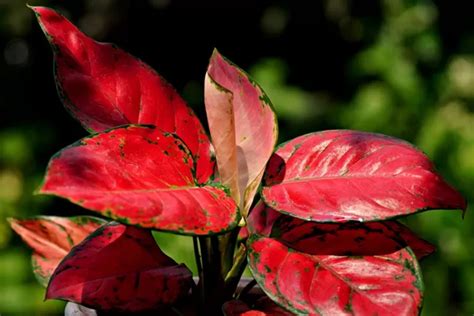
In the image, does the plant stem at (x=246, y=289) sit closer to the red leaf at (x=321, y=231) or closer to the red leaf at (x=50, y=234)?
the red leaf at (x=321, y=231)

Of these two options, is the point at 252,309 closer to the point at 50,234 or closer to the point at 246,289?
the point at 246,289

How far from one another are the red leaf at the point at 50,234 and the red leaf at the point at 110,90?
17 cm

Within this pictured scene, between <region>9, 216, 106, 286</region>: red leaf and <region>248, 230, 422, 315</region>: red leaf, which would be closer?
<region>248, 230, 422, 315</region>: red leaf

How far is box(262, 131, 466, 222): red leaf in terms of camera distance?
64cm

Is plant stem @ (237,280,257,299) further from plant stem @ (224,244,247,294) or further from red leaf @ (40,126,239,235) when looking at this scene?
→ red leaf @ (40,126,239,235)

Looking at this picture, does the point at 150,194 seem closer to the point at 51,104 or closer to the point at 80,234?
the point at 80,234

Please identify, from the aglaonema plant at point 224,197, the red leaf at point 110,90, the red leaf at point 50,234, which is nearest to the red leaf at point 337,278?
the aglaonema plant at point 224,197

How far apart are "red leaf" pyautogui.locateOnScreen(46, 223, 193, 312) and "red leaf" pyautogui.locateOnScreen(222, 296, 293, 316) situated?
4cm

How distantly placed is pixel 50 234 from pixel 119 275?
199 mm

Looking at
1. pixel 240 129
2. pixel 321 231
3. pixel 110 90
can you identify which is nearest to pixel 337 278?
pixel 321 231

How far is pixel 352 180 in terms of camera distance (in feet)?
2.22

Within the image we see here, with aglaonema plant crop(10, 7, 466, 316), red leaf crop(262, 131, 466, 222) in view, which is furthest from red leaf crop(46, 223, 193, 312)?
red leaf crop(262, 131, 466, 222)

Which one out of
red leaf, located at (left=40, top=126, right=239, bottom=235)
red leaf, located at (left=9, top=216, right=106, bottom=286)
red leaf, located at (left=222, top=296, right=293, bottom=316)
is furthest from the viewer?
red leaf, located at (left=9, top=216, right=106, bottom=286)

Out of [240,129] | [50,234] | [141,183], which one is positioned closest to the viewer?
[141,183]
